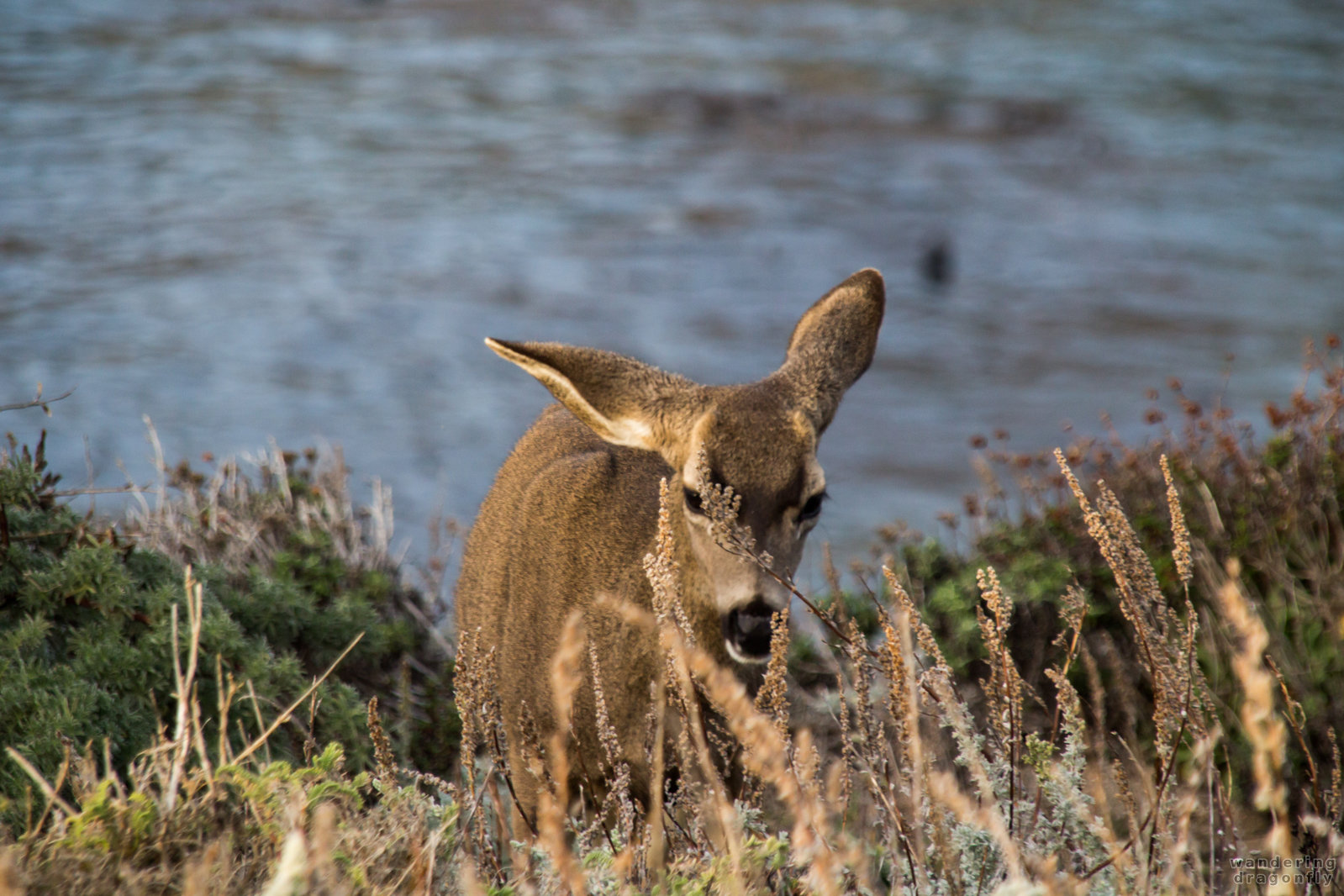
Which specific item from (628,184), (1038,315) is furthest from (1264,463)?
(628,184)

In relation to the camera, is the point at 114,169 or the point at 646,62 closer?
Result: the point at 114,169

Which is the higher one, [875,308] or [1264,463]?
[875,308]

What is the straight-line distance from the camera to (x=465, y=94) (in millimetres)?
22562

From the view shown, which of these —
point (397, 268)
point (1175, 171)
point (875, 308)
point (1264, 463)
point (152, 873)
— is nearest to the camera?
point (152, 873)

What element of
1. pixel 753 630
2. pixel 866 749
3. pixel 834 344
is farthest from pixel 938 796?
pixel 834 344

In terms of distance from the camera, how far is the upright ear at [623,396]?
449cm

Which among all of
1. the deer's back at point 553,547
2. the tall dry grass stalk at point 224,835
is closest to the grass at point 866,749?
the tall dry grass stalk at point 224,835

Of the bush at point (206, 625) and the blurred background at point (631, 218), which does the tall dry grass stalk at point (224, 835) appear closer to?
the bush at point (206, 625)

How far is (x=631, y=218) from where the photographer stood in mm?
17188

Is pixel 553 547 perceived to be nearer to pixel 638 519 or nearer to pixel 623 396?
pixel 638 519

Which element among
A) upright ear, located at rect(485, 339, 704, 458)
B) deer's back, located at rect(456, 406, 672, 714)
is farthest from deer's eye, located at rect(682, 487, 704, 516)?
deer's back, located at rect(456, 406, 672, 714)

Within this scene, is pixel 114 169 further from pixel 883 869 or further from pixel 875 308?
pixel 883 869

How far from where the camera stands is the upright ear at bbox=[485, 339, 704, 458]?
4.49 meters

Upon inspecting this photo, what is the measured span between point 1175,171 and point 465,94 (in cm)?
1107
